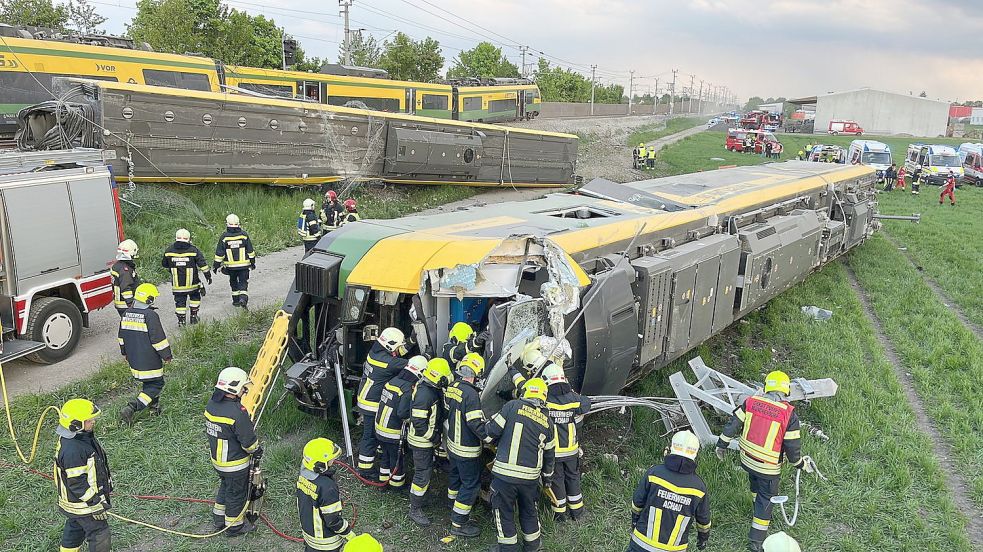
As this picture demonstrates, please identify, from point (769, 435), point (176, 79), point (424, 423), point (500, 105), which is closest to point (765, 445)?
point (769, 435)

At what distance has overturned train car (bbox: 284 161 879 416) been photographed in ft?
19.9

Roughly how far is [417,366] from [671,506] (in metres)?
2.35

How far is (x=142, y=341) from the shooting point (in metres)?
7.19

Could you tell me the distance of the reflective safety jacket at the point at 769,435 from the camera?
18.0ft

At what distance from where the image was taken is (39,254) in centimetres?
848

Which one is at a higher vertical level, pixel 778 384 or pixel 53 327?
pixel 778 384

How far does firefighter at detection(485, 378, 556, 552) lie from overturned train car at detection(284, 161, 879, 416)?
24.4 inches

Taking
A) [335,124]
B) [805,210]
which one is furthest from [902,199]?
[335,124]

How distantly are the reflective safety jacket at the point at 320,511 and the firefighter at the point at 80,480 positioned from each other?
5.16 feet

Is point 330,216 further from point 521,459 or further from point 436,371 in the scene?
point 521,459

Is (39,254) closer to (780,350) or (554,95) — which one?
(780,350)

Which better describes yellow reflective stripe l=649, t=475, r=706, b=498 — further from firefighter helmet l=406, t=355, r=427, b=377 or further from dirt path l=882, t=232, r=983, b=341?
dirt path l=882, t=232, r=983, b=341

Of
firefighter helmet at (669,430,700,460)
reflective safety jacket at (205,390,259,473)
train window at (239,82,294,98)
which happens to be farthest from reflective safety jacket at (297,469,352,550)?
train window at (239,82,294,98)

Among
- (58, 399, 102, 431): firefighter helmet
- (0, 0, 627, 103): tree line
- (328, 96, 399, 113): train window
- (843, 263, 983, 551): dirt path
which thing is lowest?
(843, 263, 983, 551): dirt path
